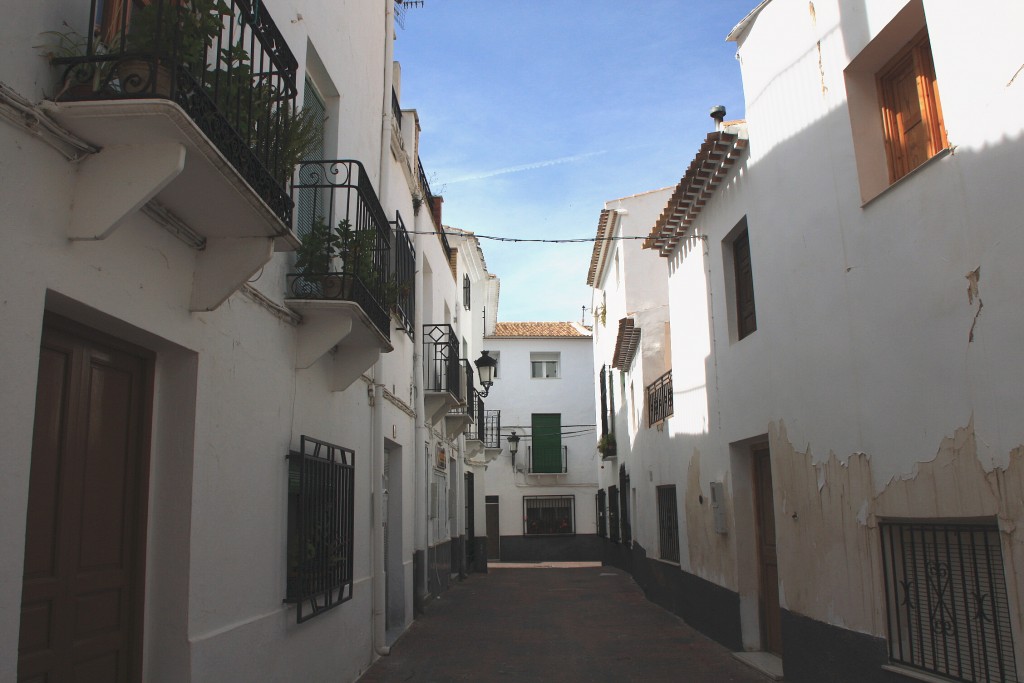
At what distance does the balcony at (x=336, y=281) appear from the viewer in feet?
21.2

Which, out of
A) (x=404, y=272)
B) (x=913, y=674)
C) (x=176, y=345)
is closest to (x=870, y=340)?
(x=913, y=674)

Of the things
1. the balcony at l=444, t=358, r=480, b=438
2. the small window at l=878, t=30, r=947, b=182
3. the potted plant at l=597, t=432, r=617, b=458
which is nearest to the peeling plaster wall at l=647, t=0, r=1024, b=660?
the small window at l=878, t=30, r=947, b=182

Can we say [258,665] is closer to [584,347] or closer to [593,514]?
[593,514]

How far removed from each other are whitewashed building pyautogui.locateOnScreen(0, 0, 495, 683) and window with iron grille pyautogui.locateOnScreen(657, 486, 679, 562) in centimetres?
689

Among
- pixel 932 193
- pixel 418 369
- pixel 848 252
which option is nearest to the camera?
pixel 932 193

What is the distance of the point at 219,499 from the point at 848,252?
4854mm

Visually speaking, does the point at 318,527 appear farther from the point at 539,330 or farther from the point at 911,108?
the point at 539,330

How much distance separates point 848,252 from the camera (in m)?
6.52

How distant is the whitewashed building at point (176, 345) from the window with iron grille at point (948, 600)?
430cm

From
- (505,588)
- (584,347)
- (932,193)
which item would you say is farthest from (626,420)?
(932,193)

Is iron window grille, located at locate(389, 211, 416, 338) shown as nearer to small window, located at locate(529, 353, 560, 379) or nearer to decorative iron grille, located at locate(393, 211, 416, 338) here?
decorative iron grille, located at locate(393, 211, 416, 338)

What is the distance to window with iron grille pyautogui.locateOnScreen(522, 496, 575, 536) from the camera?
30578mm

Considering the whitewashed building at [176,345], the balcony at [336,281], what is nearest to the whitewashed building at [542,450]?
the whitewashed building at [176,345]

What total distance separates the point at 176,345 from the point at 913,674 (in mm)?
5097
